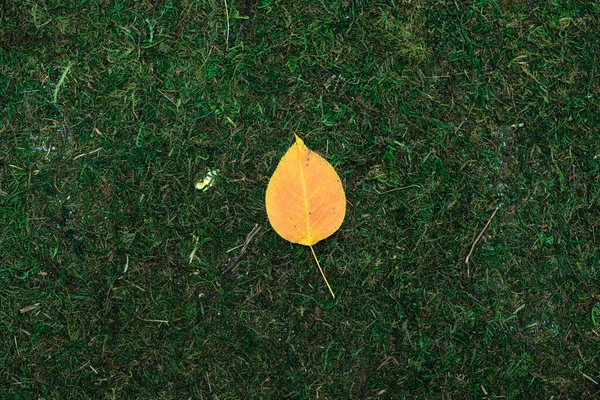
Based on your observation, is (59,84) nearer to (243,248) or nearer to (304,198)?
(243,248)

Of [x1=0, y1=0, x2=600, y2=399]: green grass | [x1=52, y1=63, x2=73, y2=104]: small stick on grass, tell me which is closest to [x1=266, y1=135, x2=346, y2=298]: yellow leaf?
[x1=0, y1=0, x2=600, y2=399]: green grass

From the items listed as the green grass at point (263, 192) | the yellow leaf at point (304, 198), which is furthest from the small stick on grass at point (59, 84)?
the yellow leaf at point (304, 198)

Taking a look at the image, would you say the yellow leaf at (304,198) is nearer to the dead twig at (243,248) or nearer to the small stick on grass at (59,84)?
the dead twig at (243,248)

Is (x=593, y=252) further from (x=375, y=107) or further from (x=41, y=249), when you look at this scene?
(x=41, y=249)

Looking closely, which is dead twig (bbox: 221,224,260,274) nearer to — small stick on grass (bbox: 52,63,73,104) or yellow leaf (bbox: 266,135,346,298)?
yellow leaf (bbox: 266,135,346,298)

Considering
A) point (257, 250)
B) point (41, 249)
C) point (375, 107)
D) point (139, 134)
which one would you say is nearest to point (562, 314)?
point (375, 107)

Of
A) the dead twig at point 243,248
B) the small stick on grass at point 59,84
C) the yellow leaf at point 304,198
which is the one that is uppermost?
the small stick on grass at point 59,84

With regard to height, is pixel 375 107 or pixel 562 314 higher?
pixel 375 107
